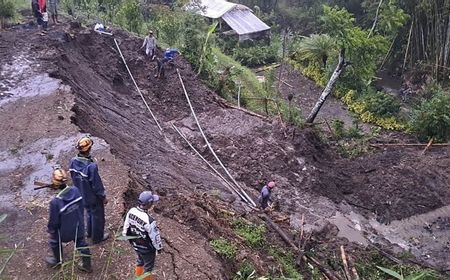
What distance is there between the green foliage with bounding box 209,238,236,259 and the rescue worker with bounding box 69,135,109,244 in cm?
202

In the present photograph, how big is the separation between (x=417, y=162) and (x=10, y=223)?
1289cm

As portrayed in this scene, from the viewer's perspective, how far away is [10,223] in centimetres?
768

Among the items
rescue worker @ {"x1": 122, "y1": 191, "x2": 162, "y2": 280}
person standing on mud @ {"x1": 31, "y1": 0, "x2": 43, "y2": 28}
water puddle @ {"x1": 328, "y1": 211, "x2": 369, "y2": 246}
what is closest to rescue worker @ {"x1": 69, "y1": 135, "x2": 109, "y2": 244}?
rescue worker @ {"x1": 122, "y1": 191, "x2": 162, "y2": 280}

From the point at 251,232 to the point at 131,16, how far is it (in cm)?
1524

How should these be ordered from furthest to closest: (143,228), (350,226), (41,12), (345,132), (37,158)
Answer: (345,132) → (41,12) → (350,226) → (37,158) → (143,228)

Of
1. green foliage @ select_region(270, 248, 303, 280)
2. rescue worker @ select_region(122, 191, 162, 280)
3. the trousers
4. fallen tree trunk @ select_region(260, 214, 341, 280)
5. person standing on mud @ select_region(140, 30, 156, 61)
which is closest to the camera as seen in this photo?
rescue worker @ select_region(122, 191, 162, 280)

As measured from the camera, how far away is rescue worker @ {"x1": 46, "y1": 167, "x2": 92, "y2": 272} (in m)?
5.76

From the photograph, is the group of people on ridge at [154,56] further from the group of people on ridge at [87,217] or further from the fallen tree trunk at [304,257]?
the group of people on ridge at [87,217]

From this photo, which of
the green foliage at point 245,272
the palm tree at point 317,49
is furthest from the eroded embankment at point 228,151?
the palm tree at point 317,49

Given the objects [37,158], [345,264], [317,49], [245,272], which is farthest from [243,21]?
[245,272]

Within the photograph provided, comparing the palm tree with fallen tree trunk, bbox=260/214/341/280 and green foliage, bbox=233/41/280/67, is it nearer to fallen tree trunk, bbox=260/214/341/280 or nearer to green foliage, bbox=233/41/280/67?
green foliage, bbox=233/41/280/67

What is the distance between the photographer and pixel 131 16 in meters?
21.7

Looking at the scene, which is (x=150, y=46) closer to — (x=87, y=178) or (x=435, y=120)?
(x=435, y=120)

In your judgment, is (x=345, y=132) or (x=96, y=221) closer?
(x=96, y=221)
